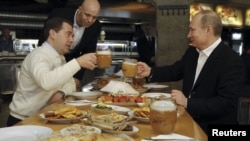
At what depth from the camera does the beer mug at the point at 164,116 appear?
63.0 inches

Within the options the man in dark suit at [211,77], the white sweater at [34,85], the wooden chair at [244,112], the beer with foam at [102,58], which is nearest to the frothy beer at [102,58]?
the beer with foam at [102,58]

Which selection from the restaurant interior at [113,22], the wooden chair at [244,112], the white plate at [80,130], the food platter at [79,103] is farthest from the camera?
the restaurant interior at [113,22]

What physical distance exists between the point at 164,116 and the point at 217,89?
3.91 feet

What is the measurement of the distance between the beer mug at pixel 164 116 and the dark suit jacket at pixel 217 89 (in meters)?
0.78

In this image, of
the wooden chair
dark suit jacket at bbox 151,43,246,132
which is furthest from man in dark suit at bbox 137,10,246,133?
the wooden chair

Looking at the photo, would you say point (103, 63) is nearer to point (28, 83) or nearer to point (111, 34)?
point (28, 83)

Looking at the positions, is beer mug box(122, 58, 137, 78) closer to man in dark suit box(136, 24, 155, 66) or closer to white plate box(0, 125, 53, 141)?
white plate box(0, 125, 53, 141)

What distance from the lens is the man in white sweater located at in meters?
2.34

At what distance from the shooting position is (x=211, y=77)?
8.84 ft

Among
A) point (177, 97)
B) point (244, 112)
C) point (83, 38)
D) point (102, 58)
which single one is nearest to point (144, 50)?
point (244, 112)

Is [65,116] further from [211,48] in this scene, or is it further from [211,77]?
[211,48]

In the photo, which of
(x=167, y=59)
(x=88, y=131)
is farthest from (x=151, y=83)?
(x=167, y=59)

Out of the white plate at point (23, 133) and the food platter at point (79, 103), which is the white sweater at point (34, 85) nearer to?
the food platter at point (79, 103)

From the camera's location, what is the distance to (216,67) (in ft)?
8.83
